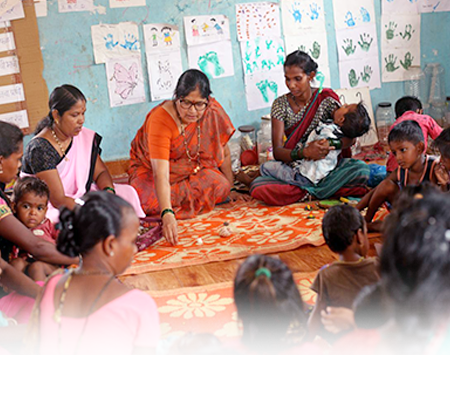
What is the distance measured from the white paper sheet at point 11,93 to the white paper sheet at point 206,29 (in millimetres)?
1557

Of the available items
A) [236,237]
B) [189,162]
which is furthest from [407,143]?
[189,162]

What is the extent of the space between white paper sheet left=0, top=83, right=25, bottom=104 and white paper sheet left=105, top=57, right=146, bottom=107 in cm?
76

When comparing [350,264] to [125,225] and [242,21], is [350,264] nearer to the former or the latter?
[125,225]

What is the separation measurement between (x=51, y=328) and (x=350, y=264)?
1.08 meters

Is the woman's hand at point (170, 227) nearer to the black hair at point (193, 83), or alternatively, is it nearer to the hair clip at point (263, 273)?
the black hair at point (193, 83)

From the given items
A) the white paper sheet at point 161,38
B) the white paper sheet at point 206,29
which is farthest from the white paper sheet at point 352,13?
the white paper sheet at point 161,38

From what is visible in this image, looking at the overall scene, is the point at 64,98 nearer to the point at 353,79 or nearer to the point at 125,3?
the point at 125,3

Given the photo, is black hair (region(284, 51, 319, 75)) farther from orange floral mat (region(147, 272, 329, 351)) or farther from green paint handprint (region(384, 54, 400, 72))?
green paint handprint (region(384, 54, 400, 72))

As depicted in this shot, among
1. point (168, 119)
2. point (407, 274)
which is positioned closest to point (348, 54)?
point (168, 119)

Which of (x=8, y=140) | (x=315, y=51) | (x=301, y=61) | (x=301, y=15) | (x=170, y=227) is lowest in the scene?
(x=170, y=227)

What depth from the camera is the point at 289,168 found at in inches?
176

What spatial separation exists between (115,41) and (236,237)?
8.01 ft

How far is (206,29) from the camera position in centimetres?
544

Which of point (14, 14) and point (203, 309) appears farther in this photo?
point (14, 14)
